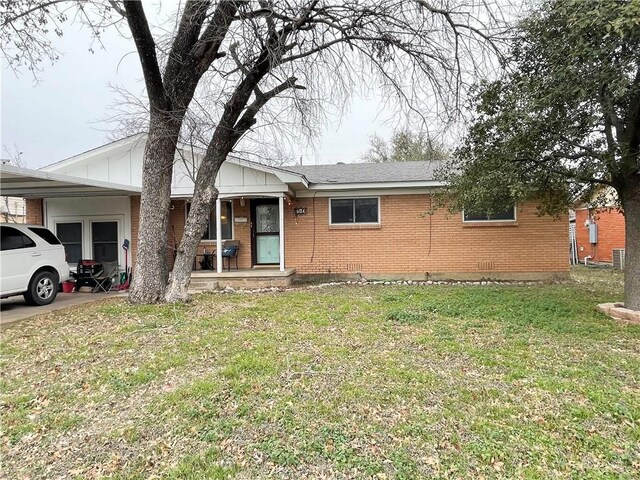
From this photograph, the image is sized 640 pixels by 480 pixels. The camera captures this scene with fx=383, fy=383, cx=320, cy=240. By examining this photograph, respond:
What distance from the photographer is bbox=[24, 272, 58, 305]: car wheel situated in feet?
25.7

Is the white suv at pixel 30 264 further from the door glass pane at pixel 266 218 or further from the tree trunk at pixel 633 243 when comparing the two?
the tree trunk at pixel 633 243

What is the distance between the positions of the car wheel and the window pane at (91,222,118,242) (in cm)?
354

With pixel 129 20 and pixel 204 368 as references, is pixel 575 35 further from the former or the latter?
pixel 129 20

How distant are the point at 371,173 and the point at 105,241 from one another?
334 inches

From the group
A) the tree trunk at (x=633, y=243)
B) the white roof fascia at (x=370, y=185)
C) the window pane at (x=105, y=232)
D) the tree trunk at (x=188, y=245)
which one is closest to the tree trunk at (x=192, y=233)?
the tree trunk at (x=188, y=245)

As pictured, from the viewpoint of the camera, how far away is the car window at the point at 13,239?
7.37m

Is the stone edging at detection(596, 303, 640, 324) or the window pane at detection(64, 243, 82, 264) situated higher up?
the window pane at detection(64, 243, 82, 264)

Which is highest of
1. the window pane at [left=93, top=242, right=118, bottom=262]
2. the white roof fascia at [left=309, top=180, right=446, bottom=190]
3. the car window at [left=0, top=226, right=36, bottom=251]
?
the white roof fascia at [left=309, top=180, right=446, bottom=190]

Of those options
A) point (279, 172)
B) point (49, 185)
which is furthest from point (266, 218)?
point (49, 185)

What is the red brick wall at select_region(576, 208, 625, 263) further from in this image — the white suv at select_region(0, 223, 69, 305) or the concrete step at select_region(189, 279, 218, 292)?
the white suv at select_region(0, 223, 69, 305)

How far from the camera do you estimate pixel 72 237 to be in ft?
38.7

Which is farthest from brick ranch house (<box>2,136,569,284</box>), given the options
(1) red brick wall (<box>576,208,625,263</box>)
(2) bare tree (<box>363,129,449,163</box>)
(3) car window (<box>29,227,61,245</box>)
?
(1) red brick wall (<box>576,208,625,263</box>)

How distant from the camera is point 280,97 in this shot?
8062 mm

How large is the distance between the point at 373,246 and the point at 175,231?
619 cm
